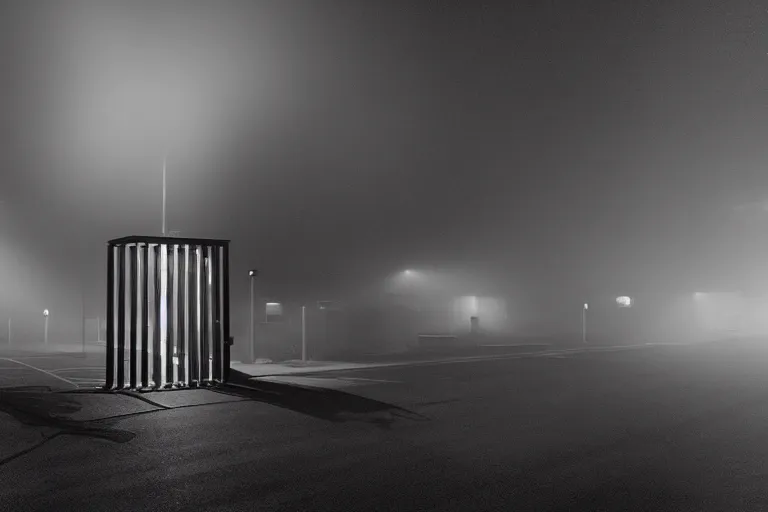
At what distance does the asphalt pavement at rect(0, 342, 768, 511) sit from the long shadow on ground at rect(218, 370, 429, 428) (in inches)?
2.1

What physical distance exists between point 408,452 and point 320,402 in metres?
4.52

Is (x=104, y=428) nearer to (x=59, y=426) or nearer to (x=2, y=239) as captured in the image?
(x=59, y=426)

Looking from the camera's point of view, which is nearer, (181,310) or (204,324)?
(181,310)

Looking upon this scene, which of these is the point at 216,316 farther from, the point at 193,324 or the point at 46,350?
the point at 46,350

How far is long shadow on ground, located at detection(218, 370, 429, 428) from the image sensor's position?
10.9 meters

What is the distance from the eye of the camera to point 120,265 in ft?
45.6

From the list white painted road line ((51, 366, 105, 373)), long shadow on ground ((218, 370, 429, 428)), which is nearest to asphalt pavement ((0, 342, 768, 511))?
long shadow on ground ((218, 370, 429, 428))

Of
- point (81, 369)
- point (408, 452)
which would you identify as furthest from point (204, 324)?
point (408, 452)

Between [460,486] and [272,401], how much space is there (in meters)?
6.58

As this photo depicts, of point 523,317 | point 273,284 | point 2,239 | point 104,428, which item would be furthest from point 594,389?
point 2,239

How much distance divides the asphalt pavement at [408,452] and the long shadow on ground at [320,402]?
0.05 metres

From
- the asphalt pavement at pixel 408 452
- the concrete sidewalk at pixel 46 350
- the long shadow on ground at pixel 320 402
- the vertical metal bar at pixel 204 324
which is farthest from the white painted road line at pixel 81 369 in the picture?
the concrete sidewalk at pixel 46 350

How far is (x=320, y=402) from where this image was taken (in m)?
12.5

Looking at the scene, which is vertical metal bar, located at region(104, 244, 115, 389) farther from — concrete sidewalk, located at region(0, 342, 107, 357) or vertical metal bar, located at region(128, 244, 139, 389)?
concrete sidewalk, located at region(0, 342, 107, 357)
